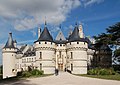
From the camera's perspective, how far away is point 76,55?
38656 mm

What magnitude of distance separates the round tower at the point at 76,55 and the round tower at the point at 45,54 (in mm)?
3504

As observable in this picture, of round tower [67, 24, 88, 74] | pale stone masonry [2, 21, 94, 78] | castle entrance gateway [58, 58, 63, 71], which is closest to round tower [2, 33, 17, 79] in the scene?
pale stone masonry [2, 21, 94, 78]

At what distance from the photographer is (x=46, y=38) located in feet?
130

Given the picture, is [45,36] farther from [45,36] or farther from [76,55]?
[76,55]

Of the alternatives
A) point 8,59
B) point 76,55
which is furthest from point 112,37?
point 8,59

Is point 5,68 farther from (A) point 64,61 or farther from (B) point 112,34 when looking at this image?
(B) point 112,34

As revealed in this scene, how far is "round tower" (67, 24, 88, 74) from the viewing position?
38.3m

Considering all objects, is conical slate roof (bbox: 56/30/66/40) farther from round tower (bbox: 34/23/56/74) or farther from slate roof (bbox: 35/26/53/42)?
round tower (bbox: 34/23/56/74)

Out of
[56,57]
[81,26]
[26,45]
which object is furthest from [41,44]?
[26,45]

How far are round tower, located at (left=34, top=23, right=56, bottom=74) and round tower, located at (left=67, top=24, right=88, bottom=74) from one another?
350cm

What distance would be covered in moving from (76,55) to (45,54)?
6.16 m

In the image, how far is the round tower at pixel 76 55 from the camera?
38.3 meters

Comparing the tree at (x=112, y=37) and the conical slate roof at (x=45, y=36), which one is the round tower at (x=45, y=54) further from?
the tree at (x=112, y=37)

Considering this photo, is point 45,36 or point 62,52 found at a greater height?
point 45,36
